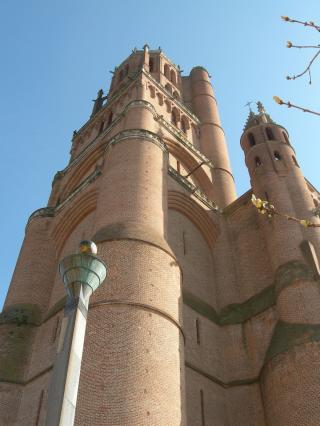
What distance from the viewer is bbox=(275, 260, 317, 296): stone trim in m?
11.4

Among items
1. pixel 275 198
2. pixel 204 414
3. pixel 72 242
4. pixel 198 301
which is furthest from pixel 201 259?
pixel 204 414

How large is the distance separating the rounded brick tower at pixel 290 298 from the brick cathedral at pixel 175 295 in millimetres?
30

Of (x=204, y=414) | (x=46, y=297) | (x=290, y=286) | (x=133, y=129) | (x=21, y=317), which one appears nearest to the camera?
(x=204, y=414)

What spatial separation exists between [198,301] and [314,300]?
121 inches

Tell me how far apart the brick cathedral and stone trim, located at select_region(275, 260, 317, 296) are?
0.03 meters

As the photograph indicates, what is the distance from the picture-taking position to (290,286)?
1137 centimetres

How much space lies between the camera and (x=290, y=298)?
1112 cm

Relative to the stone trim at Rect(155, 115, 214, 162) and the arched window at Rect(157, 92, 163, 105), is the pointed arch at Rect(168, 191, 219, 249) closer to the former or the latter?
the stone trim at Rect(155, 115, 214, 162)

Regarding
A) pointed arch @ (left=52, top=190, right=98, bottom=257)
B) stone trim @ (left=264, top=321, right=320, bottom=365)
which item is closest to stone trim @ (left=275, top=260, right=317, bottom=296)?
stone trim @ (left=264, top=321, right=320, bottom=365)

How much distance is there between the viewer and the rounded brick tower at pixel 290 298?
9.31 meters

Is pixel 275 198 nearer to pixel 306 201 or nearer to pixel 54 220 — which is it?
pixel 306 201

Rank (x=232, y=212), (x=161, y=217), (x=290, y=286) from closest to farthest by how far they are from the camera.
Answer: (x=290, y=286), (x=161, y=217), (x=232, y=212)

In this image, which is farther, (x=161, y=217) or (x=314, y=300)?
(x=161, y=217)

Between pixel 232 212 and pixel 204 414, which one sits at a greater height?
pixel 232 212
